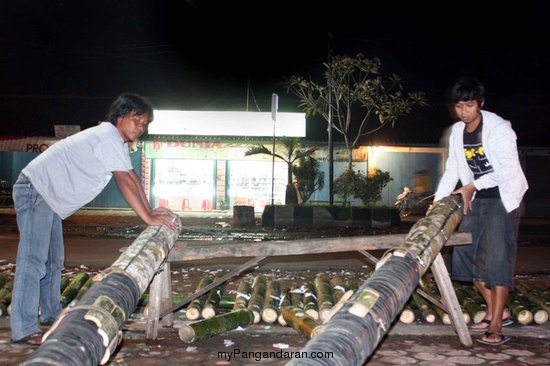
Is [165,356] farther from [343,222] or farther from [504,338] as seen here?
[343,222]

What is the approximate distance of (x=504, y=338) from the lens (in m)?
4.17

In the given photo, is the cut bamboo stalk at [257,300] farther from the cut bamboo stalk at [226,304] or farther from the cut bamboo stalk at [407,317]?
the cut bamboo stalk at [407,317]

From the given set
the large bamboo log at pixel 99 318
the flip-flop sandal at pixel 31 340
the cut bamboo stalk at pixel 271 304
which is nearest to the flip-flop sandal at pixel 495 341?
the cut bamboo stalk at pixel 271 304

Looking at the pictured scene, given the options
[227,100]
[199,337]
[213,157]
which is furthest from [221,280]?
[227,100]

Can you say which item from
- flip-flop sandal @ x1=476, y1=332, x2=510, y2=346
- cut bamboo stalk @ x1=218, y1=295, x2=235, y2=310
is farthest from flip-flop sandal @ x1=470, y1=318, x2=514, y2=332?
cut bamboo stalk @ x1=218, y1=295, x2=235, y2=310

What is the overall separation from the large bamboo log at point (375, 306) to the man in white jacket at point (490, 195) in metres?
1.01

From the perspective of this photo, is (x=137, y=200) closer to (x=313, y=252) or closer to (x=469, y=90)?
(x=313, y=252)

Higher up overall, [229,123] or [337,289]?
[229,123]

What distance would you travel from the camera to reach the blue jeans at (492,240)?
4.16m

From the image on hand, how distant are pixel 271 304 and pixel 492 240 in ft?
6.21

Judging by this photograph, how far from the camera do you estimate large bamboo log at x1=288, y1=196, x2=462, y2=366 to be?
212 cm

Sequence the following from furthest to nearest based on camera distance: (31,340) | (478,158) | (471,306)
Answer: (471,306), (478,158), (31,340)

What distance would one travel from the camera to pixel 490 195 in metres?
4.27

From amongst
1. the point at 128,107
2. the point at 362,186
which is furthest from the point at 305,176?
the point at 128,107
